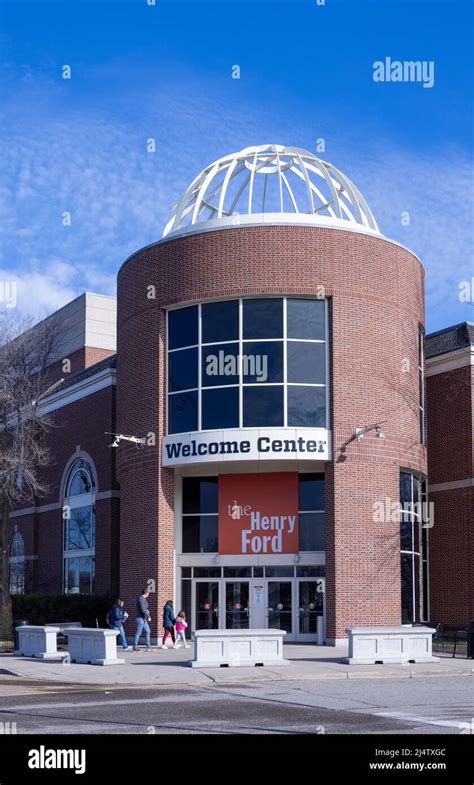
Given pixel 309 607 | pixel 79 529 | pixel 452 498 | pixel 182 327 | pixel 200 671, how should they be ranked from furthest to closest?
pixel 79 529 → pixel 452 498 → pixel 182 327 → pixel 309 607 → pixel 200 671

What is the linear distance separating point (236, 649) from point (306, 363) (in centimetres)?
1103

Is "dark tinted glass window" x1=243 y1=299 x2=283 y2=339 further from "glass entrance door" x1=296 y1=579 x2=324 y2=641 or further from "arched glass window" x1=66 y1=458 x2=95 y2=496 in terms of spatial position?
"arched glass window" x1=66 y1=458 x2=95 y2=496

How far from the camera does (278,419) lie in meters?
33.7

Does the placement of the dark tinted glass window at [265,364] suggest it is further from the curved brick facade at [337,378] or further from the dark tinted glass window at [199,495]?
→ the dark tinted glass window at [199,495]

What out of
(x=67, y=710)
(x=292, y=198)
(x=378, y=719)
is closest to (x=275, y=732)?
(x=378, y=719)

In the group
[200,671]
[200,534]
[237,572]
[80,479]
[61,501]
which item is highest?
[80,479]

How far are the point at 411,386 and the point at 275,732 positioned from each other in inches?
929

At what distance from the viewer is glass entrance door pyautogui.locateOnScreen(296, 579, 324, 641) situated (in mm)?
34781

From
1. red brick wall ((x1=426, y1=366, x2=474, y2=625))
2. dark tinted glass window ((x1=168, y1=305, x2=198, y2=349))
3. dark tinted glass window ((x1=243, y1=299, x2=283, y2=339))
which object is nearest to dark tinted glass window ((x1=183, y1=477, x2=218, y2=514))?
dark tinted glass window ((x1=168, y1=305, x2=198, y2=349))

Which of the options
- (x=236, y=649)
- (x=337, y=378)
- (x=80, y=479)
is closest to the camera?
(x=236, y=649)

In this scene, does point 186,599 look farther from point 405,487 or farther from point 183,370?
point 405,487

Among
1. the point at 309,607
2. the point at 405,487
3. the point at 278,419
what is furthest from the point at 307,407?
the point at 309,607

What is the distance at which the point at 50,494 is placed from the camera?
159 ft
